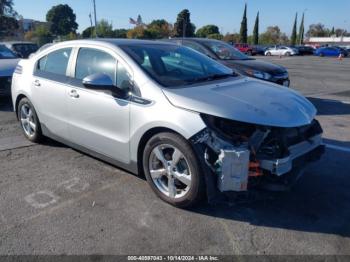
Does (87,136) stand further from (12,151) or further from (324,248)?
(324,248)

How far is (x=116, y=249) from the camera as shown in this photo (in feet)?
9.23

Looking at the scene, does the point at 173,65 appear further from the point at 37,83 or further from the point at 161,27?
the point at 161,27

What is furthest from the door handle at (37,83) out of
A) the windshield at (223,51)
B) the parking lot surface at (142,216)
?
the windshield at (223,51)

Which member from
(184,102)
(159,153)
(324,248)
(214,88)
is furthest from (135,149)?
(324,248)

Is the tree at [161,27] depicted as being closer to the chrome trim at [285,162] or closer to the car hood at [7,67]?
the car hood at [7,67]

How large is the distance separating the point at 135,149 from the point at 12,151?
8.12ft

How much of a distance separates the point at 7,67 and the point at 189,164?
723 cm

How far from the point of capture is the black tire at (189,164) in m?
3.13

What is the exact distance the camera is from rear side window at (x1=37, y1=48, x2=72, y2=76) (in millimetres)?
4492

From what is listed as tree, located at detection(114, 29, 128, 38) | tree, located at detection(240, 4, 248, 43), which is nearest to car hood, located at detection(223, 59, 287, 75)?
tree, located at detection(114, 29, 128, 38)

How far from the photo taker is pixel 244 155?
297cm

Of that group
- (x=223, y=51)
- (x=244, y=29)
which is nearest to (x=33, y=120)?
(x=223, y=51)

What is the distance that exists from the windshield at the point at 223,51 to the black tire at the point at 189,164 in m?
5.72

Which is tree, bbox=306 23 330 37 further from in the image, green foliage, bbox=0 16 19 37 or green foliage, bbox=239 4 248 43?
green foliage, bbox=0 16 19 37
